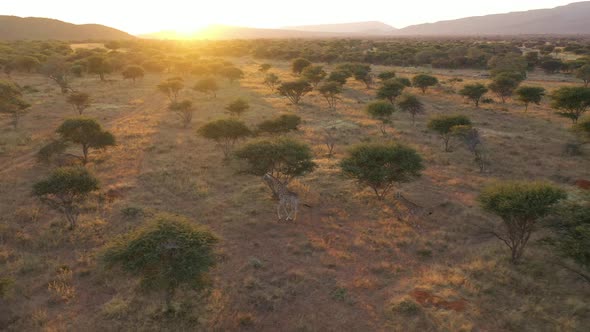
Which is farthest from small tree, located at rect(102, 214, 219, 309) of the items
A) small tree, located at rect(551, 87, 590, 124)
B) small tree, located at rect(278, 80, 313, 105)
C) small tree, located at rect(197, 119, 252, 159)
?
small tree, located at rect(551, 87, 590, 124)

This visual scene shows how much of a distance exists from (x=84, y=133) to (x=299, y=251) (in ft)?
68.2

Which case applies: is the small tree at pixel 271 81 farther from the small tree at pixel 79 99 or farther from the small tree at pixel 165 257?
the small tree at pixel 165 257

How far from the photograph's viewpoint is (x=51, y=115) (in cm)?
4391

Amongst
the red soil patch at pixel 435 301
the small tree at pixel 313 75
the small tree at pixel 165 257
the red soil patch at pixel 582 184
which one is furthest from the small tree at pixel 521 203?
the small tree at pixel 313 75

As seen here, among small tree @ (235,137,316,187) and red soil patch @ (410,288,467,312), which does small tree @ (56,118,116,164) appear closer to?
small tree @ (235,137,316,187)

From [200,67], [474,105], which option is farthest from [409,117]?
[200,67]

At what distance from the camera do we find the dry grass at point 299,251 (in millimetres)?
13977

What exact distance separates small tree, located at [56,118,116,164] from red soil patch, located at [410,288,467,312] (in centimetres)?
2554

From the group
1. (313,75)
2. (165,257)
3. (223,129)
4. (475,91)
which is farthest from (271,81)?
(165,257)

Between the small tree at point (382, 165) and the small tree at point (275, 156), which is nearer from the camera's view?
the small tree at point (382, 165)

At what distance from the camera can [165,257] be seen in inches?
539

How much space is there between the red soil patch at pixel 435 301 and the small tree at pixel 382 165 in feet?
26.8

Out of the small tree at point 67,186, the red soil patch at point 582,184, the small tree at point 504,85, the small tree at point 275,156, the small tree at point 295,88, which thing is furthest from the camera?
the small tree at point 504,85

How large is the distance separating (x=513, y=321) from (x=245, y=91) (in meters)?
54.4
